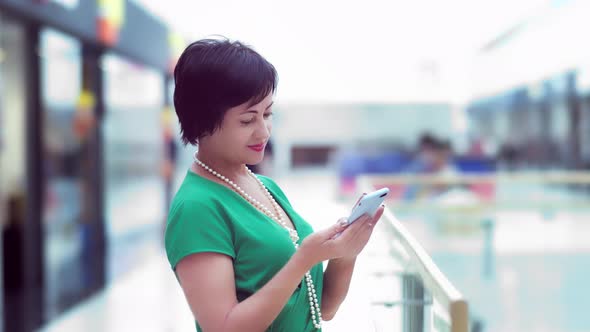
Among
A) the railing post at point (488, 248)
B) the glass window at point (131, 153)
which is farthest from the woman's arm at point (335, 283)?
the railing post at point (488, 248)

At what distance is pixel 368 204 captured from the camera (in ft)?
3.29

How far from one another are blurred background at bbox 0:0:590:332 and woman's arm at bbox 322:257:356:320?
0.46 ft

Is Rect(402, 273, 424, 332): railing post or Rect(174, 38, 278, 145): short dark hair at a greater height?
Rect(174, 38, 278, 145): short dark hair

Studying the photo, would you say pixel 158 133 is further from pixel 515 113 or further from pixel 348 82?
pixel 515 113

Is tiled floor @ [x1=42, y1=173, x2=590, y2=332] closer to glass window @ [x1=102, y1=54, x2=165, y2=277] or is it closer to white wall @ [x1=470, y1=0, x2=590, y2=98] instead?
glass window @ [x1=102, y1=54, x2=165, y2=277]

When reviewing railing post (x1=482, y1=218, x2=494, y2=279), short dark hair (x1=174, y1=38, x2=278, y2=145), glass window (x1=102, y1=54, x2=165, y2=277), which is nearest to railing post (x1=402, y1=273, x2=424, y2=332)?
short dark hair (x1=174, y1=38, x2=278, y2=145)

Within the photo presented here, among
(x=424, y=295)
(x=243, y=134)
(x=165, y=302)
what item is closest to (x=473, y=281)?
(x=165, y=302)

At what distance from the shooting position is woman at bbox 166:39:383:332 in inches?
38.4

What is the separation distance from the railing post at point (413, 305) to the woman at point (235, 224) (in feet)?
0.94

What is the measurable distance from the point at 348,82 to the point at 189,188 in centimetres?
1396

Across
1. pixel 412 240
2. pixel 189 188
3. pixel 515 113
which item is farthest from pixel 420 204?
pixel 515 113

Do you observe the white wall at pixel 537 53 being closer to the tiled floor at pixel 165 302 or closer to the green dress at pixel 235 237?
the tiled floor at pixel 165 302

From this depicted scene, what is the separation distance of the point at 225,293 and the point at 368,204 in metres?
0.25

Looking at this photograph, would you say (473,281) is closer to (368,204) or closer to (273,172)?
(273,172)
